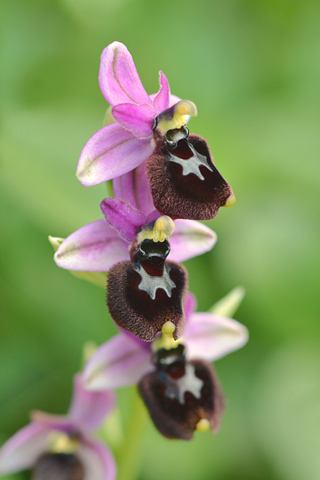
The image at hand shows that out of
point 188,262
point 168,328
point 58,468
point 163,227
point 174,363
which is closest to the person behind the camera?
point 168,328

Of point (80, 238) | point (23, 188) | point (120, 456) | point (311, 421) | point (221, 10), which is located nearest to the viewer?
point (80, 238)

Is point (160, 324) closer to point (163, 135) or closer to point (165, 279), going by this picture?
point (165, 279)

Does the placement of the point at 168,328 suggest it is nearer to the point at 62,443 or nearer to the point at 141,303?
the point at 141,303

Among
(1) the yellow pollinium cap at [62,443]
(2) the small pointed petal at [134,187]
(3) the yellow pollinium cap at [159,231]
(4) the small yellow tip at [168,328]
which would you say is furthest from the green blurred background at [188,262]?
(4) the small yellow tip at [168,328]

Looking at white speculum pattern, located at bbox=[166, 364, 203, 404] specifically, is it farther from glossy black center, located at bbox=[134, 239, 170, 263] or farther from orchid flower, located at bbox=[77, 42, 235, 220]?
orchid flower, located at bbox=[77, 42, 235, 220]

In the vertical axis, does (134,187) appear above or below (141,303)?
above

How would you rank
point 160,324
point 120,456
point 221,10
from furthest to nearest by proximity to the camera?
point 221,10
point 120,456
point 160,324

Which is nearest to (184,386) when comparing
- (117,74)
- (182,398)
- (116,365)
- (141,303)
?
(182,398)

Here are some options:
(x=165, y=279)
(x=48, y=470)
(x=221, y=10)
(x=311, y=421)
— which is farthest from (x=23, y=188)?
(x=221, y=10)
